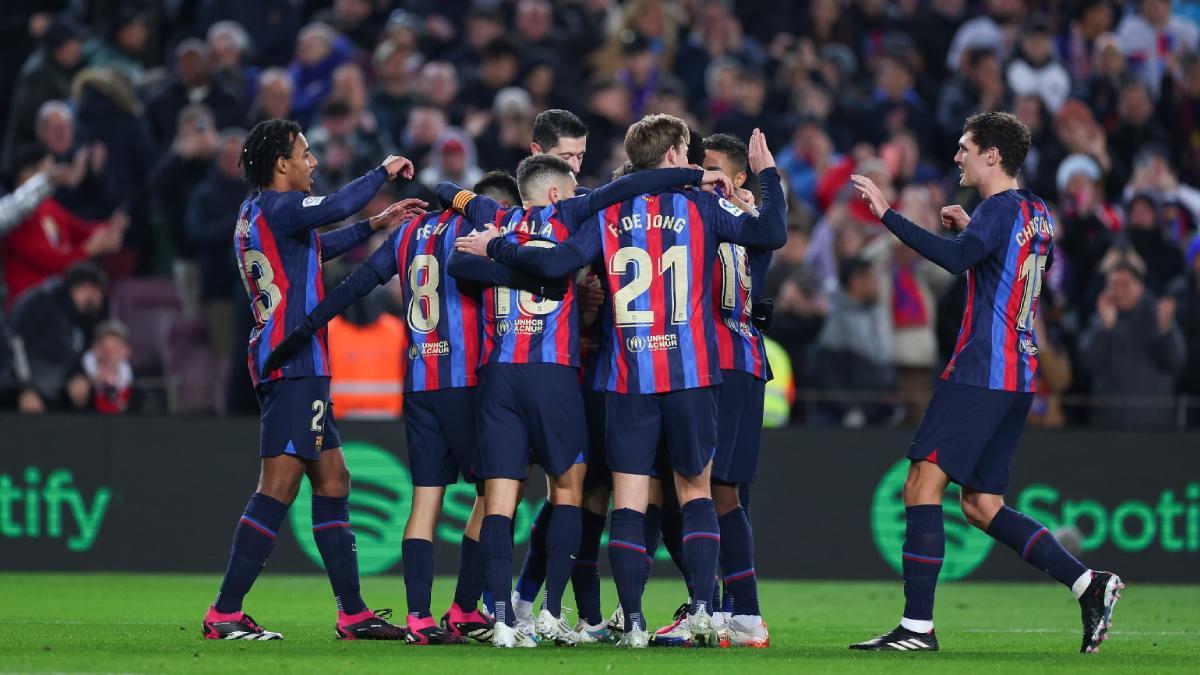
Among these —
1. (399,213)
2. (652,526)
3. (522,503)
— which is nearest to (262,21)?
(522,503)

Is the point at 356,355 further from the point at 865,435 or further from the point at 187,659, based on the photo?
the point at 187,659

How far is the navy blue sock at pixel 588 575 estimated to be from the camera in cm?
959

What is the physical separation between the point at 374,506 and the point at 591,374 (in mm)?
5224

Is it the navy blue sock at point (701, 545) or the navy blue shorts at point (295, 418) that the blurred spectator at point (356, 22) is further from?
the navy blue sock at point (701, 545)

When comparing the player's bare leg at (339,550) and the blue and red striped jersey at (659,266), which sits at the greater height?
the blue and red striped jersey at (659,266)

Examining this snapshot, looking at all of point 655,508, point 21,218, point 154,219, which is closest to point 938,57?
point 154,219

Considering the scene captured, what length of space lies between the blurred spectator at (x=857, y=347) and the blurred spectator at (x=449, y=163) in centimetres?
316

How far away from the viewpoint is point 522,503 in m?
14.5

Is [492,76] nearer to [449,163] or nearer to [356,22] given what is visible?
[356,22]

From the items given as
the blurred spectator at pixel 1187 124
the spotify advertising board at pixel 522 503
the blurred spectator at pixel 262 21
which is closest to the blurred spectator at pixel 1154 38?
the blurred spectator at pixel 1187 124

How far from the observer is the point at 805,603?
12.7 metres

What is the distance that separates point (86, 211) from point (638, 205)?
9045 mm

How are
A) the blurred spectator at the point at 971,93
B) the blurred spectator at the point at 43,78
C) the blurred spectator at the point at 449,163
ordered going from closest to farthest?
1. the blurred spectator at the point at 449,163
2. the blurred spectator at the point at 43,78
3. the blurred spectator at the point at 971,93

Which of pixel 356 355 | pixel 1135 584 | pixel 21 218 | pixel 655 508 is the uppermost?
pixel 21 218
